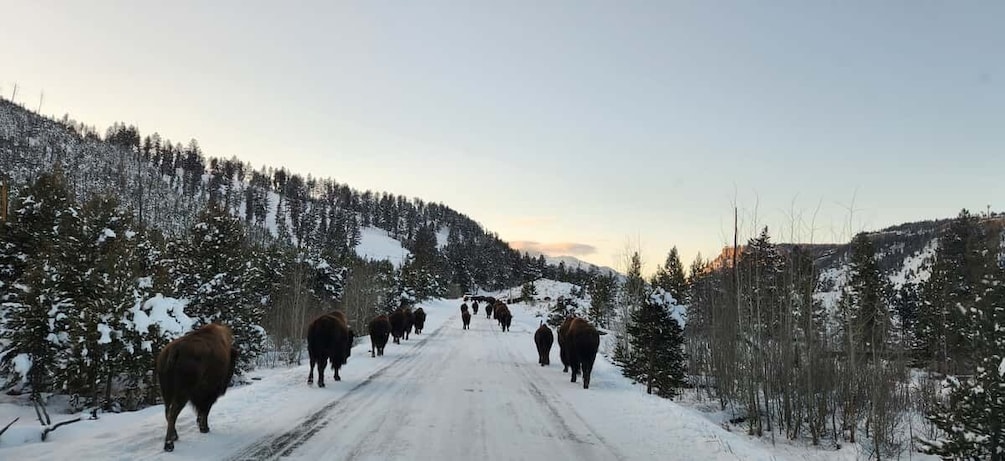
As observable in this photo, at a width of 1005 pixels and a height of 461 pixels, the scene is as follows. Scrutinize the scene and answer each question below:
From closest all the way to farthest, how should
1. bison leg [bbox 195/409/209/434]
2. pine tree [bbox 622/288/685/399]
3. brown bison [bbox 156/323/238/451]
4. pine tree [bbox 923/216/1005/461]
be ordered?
brown bison [bbox 156/323/238/451] < bison leg [bbox 195/409/209/434] < pine tree [bbox 923/216/1005/461] < pine tree [bbox 622/288/685/399]

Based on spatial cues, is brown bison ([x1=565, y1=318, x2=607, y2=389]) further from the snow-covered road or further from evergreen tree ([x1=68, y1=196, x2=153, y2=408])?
evergreen tree ([x1=68, y1=196, x2=153, y2=408])

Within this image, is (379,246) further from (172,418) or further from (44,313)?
(172,418)

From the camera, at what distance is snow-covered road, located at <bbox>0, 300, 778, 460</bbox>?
634cm

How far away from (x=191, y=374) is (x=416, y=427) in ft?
10.1

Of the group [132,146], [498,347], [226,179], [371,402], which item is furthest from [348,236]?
[371,402]

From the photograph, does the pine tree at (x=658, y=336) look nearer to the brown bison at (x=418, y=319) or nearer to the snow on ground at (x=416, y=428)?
the snow on ground at (x=416, y=428)

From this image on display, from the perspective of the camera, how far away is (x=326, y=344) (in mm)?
11773

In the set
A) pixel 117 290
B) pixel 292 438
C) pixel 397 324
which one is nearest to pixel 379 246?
pixel 397 324

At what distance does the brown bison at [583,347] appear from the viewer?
13.1m

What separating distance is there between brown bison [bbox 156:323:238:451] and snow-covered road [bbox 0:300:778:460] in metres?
0.37

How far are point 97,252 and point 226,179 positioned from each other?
173 meters

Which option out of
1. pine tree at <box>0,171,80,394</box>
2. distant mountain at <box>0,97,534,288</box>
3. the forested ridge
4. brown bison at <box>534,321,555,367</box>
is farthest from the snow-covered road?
distant mountain at <box>0,97,534,288</box>

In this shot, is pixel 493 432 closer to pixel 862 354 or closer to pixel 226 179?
pixel 862 354

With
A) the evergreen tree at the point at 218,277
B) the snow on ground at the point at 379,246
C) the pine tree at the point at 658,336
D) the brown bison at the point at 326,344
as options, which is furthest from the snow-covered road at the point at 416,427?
the snow on ground at the point at 379,246
